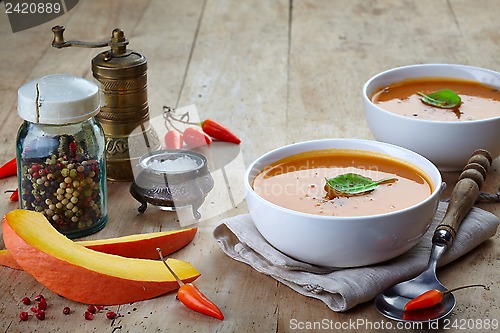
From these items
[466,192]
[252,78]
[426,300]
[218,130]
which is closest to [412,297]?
[426,300]

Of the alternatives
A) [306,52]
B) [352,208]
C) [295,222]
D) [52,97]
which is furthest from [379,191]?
[306,52]

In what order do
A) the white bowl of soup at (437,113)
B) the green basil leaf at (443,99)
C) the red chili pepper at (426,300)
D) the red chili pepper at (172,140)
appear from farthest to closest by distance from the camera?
1. the red chili pepper at (172,140)
2. the green basil leaf at (443,99)
3. the white bowl of soup at (437,113)
4. the red chili pepper at (426,300)

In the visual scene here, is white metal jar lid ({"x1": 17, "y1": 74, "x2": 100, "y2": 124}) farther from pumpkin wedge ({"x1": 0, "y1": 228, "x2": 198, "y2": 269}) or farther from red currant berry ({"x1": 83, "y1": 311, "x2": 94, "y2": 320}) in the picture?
red currant berry ({"x1": 83, "y1": 311, "x2": 94, "y2": 320})

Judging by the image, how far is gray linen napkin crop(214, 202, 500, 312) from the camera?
138 centimetres

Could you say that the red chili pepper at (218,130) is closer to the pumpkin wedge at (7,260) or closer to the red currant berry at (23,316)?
the pumpkin wedge at (7,260)

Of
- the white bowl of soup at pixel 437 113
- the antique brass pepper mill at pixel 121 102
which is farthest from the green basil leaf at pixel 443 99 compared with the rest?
the antique brass pepper mill at pixel 121 102

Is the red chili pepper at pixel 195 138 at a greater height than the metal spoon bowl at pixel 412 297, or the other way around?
the metal spoon bowl at pixel 412 297

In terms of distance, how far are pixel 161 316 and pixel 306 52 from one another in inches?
61.1

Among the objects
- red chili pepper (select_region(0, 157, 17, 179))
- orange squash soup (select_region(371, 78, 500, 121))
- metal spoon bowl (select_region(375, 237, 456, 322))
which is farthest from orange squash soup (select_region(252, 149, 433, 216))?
red chili pepper (select_region(0, 157, 17, 179))

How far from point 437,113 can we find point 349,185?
0.47 meters

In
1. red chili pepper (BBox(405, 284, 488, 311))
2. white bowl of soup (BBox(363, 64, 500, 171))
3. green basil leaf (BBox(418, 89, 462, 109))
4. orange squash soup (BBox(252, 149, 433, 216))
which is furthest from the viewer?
green basil leaf (BBox(418, 89, 462, 109))

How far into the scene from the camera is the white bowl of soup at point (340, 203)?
1371mm

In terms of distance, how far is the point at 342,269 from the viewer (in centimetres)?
144

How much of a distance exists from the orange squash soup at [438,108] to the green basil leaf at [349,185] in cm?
40
